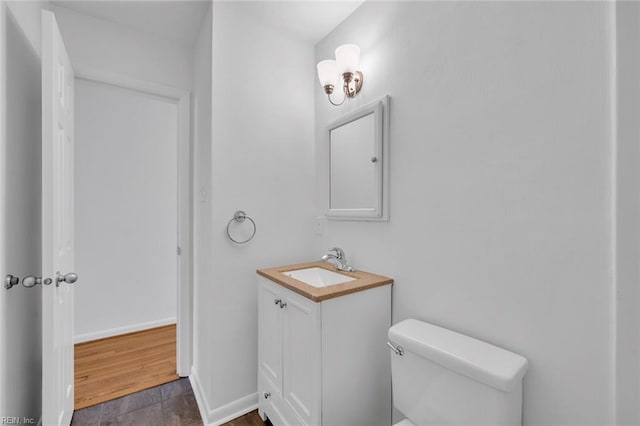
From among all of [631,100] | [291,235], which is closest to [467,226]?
[631,100]

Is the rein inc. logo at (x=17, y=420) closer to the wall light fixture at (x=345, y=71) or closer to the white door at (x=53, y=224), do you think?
the white door at (x=53, y=224)

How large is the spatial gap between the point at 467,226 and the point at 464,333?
0.43 metres

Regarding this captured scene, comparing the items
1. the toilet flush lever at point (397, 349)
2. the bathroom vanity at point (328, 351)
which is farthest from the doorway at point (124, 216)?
the toilet flush lever at point (397, 349)

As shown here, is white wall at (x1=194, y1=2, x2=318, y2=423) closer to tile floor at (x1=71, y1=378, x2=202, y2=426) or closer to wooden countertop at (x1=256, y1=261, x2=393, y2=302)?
tile floor at (x1=71, y1=378, x2=202, y2=426)

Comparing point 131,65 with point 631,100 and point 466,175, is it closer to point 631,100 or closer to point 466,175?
point 466,175

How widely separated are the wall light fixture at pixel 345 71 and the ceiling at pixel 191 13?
0.34 m

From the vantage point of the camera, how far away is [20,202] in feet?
4.15

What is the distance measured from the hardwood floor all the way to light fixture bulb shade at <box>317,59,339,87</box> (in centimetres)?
225

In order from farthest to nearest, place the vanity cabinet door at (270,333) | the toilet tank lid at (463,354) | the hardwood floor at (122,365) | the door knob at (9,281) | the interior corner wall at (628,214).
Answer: the hardwood floor at (122,365), the vanity cabinet door at (270,333), the door knob at (9,281), the toilet tank lid at (463,354), the interior corner wall at (628,214)

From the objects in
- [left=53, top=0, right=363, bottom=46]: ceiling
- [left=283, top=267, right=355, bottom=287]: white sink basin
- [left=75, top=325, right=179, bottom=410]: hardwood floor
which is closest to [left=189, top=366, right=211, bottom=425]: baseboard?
[left=75, top=325, right=179, bottom=410]: hardwood floor

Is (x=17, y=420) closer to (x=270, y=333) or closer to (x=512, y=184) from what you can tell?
(x=270, y=333)

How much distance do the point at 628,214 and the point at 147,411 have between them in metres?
2.37

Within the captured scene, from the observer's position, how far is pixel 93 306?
102 inches

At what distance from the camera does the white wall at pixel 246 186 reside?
1639 millimetres
